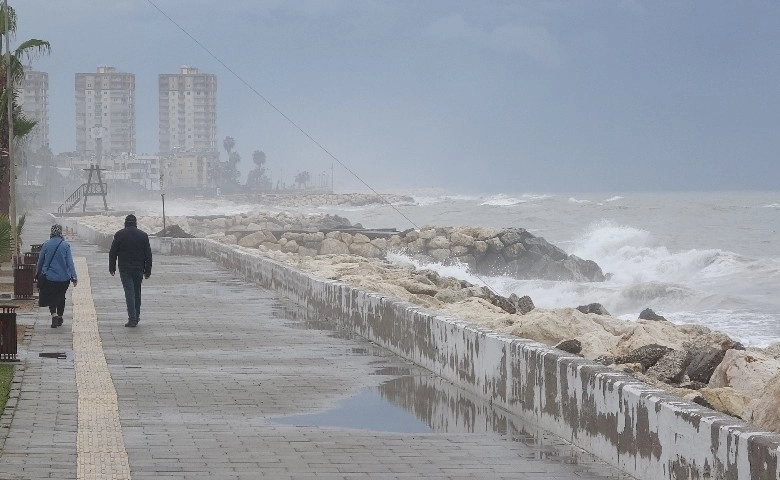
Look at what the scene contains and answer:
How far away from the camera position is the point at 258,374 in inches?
525

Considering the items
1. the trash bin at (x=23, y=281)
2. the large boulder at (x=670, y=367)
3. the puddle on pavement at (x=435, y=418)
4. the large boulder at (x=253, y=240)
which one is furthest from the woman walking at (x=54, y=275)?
the large boulder at (x=253, y=240)

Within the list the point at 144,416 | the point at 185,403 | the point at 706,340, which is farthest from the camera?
the point at 706,340

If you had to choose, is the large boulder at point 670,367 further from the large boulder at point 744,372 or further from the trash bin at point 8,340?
the trash bin at point 8,340

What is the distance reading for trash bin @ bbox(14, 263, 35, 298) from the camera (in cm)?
2223

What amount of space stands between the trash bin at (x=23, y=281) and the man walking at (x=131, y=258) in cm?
384

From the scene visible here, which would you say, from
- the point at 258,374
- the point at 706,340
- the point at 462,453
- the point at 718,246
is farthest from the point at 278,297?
the point at 718,246

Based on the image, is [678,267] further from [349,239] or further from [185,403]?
[185,403]

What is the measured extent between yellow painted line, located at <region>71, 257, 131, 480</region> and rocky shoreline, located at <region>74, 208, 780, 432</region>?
3925 millimetres

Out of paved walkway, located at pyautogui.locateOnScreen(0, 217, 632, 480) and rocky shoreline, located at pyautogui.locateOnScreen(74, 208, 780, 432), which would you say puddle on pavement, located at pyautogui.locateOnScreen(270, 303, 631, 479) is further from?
rocky shoreline, located at pyautogui.locateOnScreen(74, 208, 780, 432)

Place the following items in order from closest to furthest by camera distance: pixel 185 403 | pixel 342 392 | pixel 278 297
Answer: pixel 185 403 < pixel 342 392 < pixel 278 297

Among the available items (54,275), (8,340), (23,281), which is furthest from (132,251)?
(8,340)

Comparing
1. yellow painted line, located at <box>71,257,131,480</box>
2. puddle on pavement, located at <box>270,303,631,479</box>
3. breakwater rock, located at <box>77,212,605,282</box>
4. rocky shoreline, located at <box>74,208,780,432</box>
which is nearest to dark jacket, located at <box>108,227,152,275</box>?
yellow painted line, located at <box>71,257,131,480</box>

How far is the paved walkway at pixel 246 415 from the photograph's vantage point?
8.53m

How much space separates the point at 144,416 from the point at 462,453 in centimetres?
279
